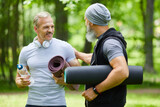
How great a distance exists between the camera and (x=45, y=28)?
13.5 ft

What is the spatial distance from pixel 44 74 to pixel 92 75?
97 centimetres

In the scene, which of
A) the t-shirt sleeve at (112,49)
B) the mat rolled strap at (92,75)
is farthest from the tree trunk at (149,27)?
the t-shirt sleeve at (112,49)

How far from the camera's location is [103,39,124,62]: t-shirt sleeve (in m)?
3.12

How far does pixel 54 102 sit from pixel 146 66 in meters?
18.3

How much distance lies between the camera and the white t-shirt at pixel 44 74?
13.3 ft

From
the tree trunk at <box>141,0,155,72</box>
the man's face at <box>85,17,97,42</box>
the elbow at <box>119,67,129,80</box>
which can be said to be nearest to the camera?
the elbow at <box>119,67,129,80</box>

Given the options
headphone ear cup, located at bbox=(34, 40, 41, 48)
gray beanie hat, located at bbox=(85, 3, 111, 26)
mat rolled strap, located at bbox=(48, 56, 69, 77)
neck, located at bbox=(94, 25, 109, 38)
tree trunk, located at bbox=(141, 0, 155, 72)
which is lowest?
tree trunk, located at bbox=(141, 0, 155, 72)

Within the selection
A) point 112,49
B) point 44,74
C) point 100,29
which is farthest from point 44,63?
point 112,49

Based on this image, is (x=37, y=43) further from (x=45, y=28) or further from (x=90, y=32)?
(x=90, y=32)

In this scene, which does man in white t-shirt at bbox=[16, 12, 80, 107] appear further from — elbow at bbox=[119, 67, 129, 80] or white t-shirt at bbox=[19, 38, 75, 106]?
elbow at bbox=[119, 67, 129, 80]

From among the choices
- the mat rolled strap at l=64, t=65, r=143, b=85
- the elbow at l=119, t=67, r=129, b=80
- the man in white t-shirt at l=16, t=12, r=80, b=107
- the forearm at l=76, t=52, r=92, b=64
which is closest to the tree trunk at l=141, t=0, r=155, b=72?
the forearm at l=76, t=52, r=92, b=64

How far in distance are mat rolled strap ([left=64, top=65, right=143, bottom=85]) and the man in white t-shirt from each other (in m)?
0.68

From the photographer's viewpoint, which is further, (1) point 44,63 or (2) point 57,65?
(1) point 44,63

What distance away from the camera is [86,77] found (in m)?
3.30
